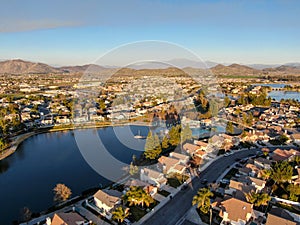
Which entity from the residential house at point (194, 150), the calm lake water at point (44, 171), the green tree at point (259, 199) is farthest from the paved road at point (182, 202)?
the calm lake water at point (44, 171)

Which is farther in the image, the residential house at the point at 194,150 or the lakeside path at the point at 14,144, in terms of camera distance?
the lakeside path at the point at 14,144

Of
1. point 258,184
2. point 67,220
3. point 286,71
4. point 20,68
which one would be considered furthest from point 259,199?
point 20,68

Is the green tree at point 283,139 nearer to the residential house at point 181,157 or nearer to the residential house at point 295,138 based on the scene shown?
the residential house at point 295,138

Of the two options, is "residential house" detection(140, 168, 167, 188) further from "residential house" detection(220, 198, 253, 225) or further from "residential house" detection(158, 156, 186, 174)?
"residential house" detection(220, 198, 253, 225)

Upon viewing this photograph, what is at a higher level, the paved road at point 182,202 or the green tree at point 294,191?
the green tree at point 294,191

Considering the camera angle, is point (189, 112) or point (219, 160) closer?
point (219, 160)

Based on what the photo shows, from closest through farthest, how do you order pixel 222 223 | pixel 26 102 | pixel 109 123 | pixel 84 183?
1. pixel 222 223
2. pixel 84 183
3. pixel 109 123
4. pixel 26 102

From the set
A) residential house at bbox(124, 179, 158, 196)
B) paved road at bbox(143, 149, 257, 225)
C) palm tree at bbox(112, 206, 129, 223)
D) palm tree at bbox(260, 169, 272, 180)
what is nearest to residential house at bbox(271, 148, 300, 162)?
palm tree at bbox(260, 169, 272, 180)

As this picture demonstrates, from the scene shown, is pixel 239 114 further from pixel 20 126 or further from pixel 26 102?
pixel 26 102

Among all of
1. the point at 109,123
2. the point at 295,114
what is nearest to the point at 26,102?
the point at 109,123
